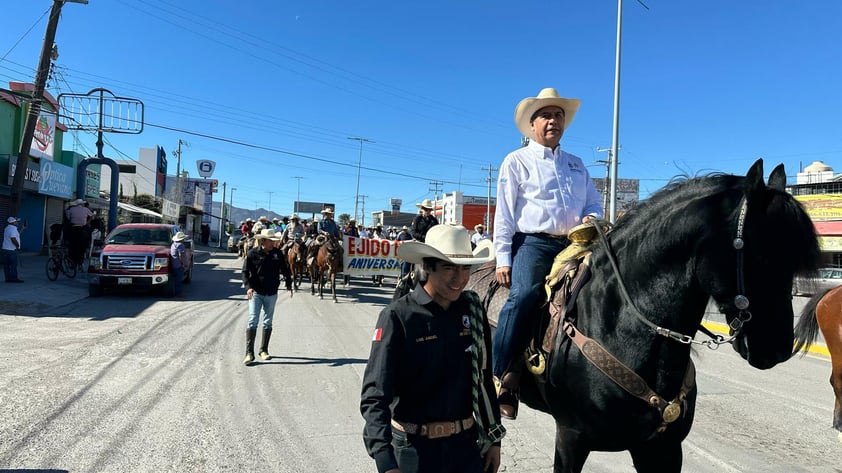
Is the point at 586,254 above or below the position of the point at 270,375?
above

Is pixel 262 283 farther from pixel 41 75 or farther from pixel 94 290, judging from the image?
pixel 41 75

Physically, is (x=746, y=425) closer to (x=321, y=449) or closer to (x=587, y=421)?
(x=587, y=421)

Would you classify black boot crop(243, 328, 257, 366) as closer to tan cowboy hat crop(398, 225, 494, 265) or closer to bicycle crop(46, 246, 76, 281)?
tan cowboy hat crop(398, 225, 494, 265)

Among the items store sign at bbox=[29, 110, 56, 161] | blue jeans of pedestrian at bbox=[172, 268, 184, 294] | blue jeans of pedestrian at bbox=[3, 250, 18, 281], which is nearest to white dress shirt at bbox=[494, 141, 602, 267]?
blue jeans of pedestrian at bbox=[172, 268, 184, 294]

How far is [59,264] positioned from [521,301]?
1652cm

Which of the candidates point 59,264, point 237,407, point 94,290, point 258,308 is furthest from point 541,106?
point 59,264

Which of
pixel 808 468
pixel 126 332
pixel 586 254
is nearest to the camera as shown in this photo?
pixel 586 254

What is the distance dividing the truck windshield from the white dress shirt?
13.5 metres

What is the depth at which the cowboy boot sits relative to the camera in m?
3.14

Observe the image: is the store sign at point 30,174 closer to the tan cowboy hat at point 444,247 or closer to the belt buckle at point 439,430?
the tan cowboy hat at point 444,247

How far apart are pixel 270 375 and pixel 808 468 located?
5688mm

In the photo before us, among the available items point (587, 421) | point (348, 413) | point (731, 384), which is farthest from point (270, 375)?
point (731, 384)

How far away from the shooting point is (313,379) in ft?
21.6

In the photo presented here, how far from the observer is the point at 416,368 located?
2244 millimetres
